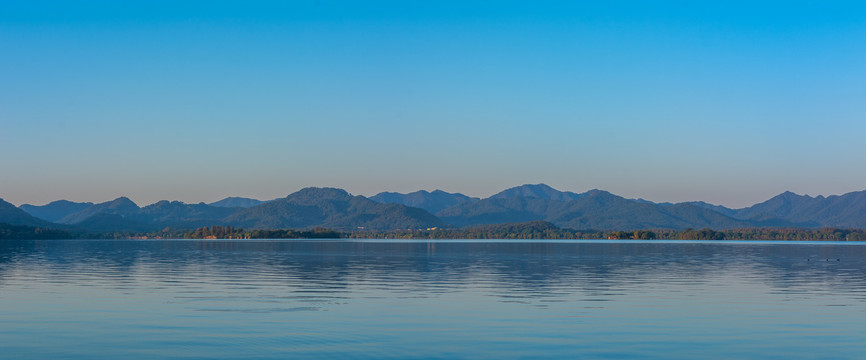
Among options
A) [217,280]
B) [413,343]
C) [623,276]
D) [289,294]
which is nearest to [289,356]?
[413,343]

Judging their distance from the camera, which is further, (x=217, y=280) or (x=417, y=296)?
(x=217, y=280)

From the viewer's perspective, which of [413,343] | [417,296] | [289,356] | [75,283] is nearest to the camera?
[289,356]

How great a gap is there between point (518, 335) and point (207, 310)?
57.7 feet

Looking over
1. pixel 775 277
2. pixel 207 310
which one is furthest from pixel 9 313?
pixel 775 277

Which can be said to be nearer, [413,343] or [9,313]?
[413,343]

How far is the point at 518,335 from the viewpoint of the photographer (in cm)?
3416

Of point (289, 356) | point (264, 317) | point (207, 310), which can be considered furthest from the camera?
point (207, 310)

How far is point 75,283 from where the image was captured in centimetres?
6184

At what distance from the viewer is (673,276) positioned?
2849 inches

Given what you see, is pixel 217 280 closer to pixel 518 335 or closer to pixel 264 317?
A: pixel 264 317

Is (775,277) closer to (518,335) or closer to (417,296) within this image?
(417,296)

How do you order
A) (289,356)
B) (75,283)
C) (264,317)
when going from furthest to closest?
(75,283)
(264,317)
(289,356)

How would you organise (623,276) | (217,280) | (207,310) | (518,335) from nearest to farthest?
(518,335) → (207,310) → (217,280) → (623,276)

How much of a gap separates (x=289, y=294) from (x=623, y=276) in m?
32.7
